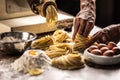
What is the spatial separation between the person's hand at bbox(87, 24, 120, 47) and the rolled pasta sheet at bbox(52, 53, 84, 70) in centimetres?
14

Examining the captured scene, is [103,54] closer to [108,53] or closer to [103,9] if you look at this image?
[108,53]

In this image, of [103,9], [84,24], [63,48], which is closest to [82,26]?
[84,24]

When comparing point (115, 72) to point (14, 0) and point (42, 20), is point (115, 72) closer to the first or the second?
point (42, 20)

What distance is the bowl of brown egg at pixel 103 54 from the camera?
1.02 metres

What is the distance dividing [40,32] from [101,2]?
785 mm

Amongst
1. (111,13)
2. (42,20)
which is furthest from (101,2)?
(42,20)

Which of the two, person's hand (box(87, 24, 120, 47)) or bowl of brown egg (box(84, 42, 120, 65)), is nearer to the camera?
bowl of brown egg (box(84, 42, 120, 65))

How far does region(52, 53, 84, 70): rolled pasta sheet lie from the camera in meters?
1.01

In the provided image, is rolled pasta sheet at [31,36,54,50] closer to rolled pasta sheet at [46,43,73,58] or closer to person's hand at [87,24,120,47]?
rolled pasta sheet at [46,43,73,58]

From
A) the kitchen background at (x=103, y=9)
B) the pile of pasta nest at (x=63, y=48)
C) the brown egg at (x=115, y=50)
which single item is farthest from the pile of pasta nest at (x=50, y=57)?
the kitchen background at (x=103, y=9)

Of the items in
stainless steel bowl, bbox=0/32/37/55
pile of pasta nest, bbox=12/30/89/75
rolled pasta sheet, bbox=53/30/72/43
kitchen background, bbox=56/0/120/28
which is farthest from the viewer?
kitchen background, bbox=56/0/120/28

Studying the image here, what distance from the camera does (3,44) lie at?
1.11 metres

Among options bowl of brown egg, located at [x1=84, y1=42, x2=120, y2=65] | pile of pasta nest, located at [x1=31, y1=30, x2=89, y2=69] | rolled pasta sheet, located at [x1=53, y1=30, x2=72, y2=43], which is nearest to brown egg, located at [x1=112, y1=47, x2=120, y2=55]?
bowl of brown egg, located at [x1=84, y1=42, x2=120, y2=65]

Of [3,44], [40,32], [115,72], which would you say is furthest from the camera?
[40,32]
